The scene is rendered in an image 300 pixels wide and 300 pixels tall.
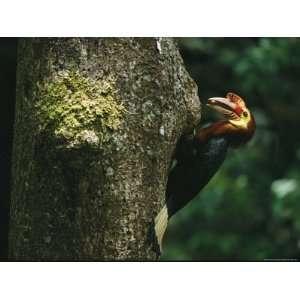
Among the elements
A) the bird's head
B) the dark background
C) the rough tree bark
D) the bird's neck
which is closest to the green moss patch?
the rough tree bark

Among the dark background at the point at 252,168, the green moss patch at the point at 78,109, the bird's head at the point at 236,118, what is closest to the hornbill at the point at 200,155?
the bird's head at the point at 236,118

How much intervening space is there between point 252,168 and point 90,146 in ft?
8.56

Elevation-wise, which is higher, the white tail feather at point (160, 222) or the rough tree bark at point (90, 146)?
the rough tree bark at point (90, 146)

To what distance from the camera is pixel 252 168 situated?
16.0ft

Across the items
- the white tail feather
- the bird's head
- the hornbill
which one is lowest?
the white tail feather

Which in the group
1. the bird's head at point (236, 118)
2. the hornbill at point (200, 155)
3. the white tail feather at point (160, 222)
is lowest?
the white tail feather at point (160, 222)

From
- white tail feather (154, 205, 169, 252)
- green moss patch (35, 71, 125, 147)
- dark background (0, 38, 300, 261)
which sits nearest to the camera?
green moss patch (35, 71, 125, 147)

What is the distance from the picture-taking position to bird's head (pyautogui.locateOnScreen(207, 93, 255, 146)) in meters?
2.95

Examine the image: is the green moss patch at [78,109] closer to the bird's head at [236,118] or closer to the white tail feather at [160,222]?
the white tail feather at [160,222]

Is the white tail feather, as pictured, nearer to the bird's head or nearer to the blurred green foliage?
the bird's head

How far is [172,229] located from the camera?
5344 millimetres

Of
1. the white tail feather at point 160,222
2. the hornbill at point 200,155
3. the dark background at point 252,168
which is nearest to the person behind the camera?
the white tail feather at point 160,222

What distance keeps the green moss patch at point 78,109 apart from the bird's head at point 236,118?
0.60 metres

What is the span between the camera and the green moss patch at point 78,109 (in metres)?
2.41
